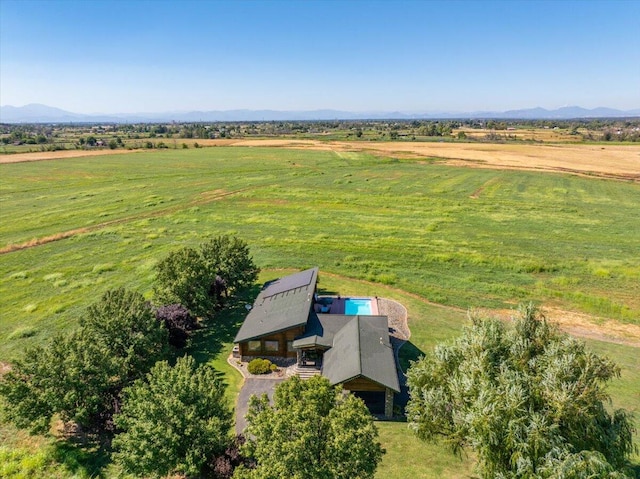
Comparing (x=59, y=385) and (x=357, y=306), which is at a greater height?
(x=59, y=385)

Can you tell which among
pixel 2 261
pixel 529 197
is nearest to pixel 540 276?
pixel 529 197

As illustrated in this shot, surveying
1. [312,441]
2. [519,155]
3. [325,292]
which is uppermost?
[519,155]

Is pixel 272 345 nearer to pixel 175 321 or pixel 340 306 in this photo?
pixel 175 321

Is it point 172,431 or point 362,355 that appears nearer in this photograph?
point 172,431

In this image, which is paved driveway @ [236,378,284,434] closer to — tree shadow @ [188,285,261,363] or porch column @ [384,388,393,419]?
tree shadow @ [188,285,261,363]

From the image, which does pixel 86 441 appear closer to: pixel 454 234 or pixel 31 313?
pixel 31 313

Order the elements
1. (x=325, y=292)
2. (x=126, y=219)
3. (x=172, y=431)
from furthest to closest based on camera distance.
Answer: (x=126, y=219) → (x=325, y=292) → (x=172, y=431)

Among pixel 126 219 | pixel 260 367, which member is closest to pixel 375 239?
pixel 260 367
